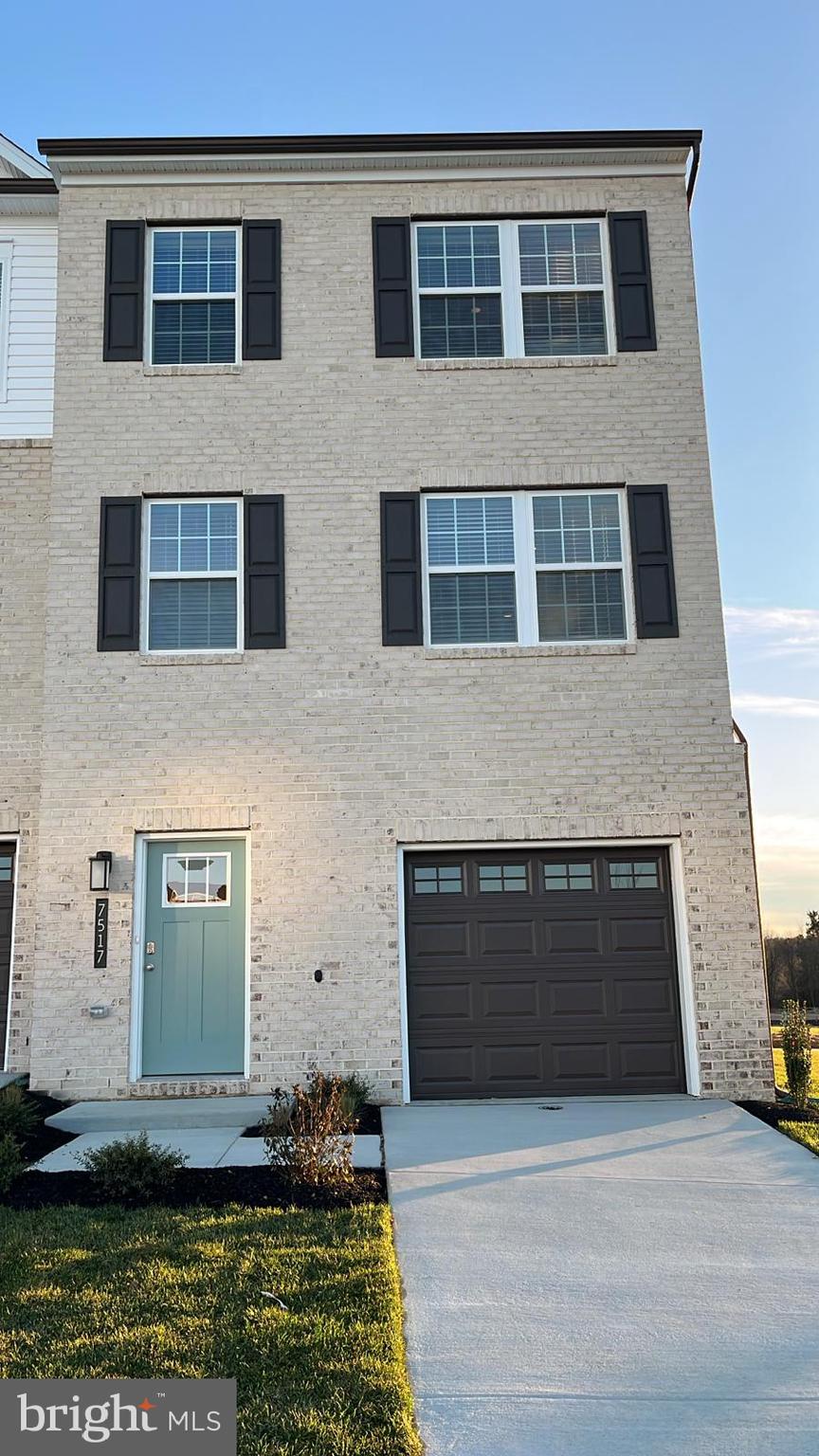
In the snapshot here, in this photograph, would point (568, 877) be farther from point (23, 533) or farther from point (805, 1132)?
point (23, 533)


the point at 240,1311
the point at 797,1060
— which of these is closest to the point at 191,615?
the point at 797,1060

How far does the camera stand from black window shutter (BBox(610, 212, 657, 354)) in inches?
447

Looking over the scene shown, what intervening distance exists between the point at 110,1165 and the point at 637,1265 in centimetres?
315

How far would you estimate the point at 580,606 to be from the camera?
1095cm

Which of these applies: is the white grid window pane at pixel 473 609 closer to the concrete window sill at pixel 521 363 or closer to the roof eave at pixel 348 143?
the concrete window sill at pixel 521 363

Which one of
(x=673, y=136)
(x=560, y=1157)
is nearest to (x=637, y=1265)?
(x=560, y=1157)

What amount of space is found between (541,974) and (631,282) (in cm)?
671

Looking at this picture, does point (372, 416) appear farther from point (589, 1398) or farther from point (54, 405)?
point (589, 1398)

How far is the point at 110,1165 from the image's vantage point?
22.9ft

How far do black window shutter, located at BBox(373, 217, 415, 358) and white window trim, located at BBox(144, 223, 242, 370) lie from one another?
1.35 metres

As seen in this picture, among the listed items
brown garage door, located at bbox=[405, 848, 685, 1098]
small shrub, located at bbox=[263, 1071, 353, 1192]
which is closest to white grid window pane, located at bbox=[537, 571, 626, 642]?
brown garage door, located at bbox=[405, 848, 685, 1098]

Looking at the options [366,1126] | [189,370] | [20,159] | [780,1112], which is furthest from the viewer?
[20,159]

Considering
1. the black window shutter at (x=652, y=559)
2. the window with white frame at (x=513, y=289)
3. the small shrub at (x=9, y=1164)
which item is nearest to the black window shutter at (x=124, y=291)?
the window with white frame at (x=513, y=289)

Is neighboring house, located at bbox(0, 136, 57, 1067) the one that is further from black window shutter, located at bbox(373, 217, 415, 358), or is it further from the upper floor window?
the upper floor window
